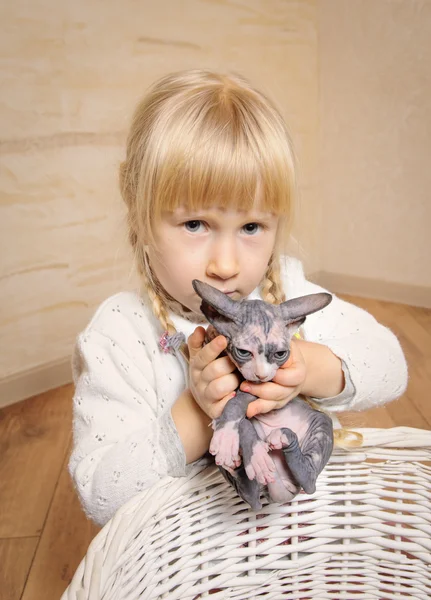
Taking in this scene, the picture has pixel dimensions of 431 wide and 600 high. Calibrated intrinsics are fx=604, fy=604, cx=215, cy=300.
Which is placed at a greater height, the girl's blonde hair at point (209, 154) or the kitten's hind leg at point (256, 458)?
the girl's blonde hair at point (209, 154)

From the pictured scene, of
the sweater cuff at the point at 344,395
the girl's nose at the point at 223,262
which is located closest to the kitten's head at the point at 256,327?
the girl's nose at the point at 223,262

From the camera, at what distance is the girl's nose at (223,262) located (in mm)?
731

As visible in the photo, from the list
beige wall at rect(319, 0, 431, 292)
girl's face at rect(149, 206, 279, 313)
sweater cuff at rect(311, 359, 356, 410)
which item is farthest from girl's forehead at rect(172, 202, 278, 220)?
beige wall at rect(319, 0, 431, 292)

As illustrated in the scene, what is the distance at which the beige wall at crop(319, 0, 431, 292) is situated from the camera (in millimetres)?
1967

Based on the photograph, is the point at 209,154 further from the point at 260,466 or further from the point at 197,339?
the point at 260,466

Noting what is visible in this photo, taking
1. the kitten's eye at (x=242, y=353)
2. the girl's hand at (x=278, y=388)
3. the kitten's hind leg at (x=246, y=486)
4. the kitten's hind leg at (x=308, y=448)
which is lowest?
the kitten's hind leg at (x=246, y=486)

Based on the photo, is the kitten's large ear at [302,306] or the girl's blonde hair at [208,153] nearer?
the kitten's large ear at [302,306]

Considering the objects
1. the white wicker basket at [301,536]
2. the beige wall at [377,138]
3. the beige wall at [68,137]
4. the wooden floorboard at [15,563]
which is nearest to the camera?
the white wicker basket at [301,536]

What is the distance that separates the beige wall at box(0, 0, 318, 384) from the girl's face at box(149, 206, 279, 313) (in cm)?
75

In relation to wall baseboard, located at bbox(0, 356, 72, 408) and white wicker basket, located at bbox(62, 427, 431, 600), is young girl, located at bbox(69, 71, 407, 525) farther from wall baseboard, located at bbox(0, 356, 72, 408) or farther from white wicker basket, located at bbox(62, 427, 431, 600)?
wall baseboard, located at bbox(0, 356, 72, 408)

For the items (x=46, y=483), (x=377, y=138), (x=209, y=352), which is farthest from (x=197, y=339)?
(x=377, y=138)

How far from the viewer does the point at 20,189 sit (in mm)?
1543

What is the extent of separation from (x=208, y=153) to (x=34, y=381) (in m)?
1.17

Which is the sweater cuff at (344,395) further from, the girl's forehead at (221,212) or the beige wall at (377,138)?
the beige wall at (377,138)
